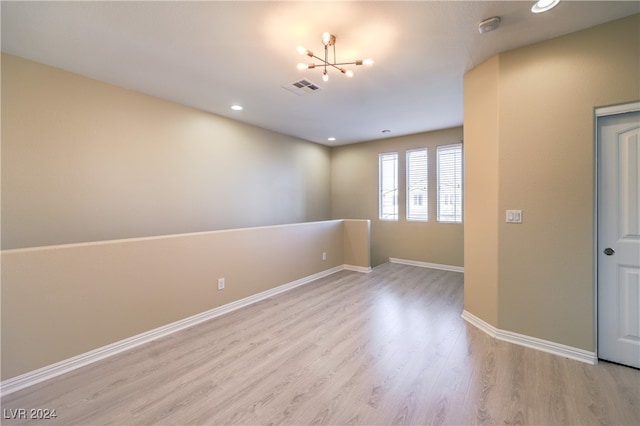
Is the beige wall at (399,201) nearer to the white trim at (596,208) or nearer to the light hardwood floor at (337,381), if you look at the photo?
the light hardwood floor at (337,381)

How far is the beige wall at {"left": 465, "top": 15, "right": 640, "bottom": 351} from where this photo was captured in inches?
86.4

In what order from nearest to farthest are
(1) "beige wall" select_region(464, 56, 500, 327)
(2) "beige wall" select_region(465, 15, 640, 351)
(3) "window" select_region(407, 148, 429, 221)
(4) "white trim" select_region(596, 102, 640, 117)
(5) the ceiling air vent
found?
1. (4) "white trim" select_region(596, 102, 640, 117)
2. (2) "beige wall" select_region(465, 15, 640, 351)
3. (1) "beige wall" select_region(464, 56, 500, 327)
4. (5) the ceiling air vent
5. (3) "window" select_region(407, 148, 429, 221)

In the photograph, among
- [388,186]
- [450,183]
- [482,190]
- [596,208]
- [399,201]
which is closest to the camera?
[596,208]

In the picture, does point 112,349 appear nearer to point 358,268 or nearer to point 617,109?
point 358,268

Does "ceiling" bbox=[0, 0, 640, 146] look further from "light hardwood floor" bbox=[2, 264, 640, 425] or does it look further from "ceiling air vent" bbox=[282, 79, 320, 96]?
"light hardwood floor" bbox=[2, 264, 640, 425]

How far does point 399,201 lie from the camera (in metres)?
5.80

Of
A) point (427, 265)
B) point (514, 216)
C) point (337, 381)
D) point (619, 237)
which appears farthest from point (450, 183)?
point (337, 381)

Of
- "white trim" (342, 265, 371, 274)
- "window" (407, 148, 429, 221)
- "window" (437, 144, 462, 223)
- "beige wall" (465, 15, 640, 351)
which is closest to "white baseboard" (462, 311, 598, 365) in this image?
"beige wall" (465, 15, 640, 351)

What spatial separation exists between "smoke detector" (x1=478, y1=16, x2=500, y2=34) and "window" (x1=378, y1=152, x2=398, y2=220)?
144 inches

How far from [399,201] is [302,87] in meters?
3.48

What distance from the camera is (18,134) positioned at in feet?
8.23

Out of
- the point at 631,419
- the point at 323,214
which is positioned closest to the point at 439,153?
the point at 323,214

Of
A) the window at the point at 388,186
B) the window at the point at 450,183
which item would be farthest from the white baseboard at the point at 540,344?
the window at the point at 388,186

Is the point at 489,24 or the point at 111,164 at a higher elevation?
the point at 489,24
